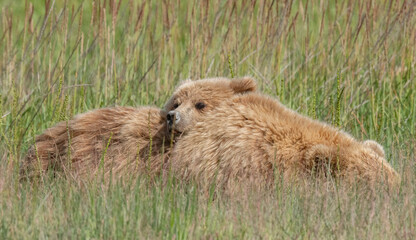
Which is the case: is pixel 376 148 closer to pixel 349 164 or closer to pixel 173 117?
pixel 349 164

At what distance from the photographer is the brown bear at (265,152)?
13.9ft

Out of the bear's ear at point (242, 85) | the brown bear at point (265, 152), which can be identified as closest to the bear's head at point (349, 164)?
the brown bear at point (265, 152)

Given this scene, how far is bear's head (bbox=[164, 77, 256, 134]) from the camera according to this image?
4.52 metres

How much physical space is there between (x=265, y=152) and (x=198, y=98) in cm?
71

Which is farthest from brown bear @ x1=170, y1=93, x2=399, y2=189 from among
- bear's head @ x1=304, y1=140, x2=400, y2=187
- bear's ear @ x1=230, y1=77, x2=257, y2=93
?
bear's ear @ x1=230, y1=77, x2=257, y2=93

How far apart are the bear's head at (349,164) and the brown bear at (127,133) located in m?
0.83

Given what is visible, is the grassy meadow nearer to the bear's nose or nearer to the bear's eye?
the bear's nose

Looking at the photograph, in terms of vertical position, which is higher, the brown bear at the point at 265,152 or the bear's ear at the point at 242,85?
the bear's ear at the point at 242,85

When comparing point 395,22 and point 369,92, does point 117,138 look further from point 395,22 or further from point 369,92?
point 395,22

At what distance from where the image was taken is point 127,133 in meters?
4.71

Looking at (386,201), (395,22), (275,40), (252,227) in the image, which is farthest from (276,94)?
(252,227)

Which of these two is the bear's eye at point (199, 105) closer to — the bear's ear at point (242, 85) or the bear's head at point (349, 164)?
the bear's ear at point (242, 85)

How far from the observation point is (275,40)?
6.60 m

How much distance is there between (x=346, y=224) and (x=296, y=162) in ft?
2.75
